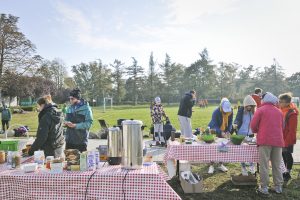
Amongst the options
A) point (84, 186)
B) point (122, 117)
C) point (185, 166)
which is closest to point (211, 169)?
point (185, 166)

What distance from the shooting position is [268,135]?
5.02 metres

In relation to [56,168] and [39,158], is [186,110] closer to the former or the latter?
[39,158]

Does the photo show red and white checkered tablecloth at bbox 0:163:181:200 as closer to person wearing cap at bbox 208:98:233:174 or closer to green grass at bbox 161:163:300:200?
green grass at bbox 161:163:300:200

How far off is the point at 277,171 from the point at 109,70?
6597 cm

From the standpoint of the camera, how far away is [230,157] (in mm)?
5430

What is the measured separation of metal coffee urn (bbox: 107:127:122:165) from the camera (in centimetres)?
372

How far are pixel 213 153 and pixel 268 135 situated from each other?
97 cm

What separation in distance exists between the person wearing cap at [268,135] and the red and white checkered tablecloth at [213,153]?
25 cm

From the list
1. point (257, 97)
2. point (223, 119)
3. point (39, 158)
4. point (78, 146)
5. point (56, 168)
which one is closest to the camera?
point (56, 168)

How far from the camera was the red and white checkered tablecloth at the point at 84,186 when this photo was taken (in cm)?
341

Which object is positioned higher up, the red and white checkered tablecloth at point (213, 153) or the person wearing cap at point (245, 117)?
the person wearing cap at point (245, 117)

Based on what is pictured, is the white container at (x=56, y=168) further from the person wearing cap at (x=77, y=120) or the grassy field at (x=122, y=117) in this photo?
the grassy field at (x=122, y=117)

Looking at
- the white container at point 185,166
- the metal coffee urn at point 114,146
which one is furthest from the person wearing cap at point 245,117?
the metal coffee urn at point 114,146

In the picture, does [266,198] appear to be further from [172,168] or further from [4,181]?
[4,181]
